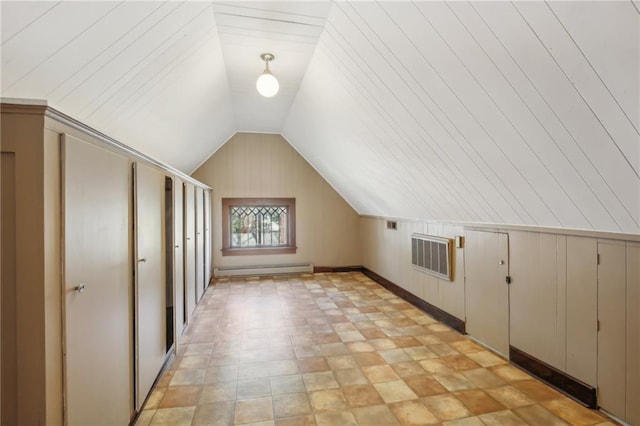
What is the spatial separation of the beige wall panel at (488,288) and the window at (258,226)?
11.8ft

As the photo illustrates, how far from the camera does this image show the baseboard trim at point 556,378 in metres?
2.06

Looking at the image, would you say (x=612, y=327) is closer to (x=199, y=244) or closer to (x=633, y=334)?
(x=633, y=334)

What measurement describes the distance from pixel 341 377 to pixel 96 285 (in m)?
1.84

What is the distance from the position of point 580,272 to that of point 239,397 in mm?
2506

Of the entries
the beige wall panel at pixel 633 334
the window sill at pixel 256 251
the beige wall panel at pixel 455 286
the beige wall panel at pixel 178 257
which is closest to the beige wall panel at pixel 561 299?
the beige wall panel at pixel 633 334

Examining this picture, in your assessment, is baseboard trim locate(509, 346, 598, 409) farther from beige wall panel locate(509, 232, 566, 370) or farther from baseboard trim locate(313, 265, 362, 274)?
baseboard trim locate(313, 265, 362, 274)

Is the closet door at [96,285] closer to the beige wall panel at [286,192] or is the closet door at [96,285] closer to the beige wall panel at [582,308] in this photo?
the beige wall panel at [582,308]

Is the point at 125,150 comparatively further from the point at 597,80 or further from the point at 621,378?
the point at 621,378

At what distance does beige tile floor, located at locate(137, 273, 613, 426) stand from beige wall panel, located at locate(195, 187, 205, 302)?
0.38m

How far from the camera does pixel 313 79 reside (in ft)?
10.4

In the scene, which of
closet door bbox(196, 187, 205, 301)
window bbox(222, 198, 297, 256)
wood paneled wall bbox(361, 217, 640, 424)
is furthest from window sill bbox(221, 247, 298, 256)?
wood paneled wall bbox(361, 217, 640, 424)

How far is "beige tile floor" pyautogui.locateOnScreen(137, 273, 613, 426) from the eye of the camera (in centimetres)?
199

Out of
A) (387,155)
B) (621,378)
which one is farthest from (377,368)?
(387,155)

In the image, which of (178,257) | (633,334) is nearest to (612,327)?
(633,334)
